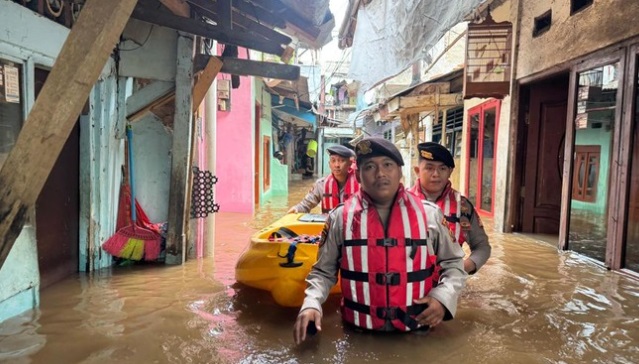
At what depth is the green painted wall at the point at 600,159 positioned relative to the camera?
6.37 metres

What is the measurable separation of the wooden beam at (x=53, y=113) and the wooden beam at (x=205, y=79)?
3.49 m

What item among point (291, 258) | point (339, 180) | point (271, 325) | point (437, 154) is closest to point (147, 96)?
point (339, 180)

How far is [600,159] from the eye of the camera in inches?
299

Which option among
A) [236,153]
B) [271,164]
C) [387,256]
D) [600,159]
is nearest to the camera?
[387,256]

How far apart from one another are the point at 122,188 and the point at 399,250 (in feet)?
12.7

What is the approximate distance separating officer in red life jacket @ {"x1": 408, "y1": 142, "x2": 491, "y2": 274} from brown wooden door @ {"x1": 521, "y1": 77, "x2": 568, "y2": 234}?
454cm

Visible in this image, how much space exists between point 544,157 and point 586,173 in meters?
1.43

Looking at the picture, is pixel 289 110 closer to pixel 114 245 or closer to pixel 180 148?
pixel 180 148

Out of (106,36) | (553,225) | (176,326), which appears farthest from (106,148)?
(553,225)

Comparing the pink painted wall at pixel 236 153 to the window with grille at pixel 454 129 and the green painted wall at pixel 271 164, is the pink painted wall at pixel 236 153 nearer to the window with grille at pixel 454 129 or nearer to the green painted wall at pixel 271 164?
the green painted wall at pixel 271 164

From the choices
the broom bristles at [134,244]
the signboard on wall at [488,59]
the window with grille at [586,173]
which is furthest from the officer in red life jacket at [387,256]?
the signboard on wall at [488,59]

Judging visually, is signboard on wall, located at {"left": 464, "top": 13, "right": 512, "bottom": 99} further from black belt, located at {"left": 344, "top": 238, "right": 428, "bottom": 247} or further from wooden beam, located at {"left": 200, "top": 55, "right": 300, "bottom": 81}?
black belt, located at {"left": 344, "top": 238, "right": 428, "bottom": 247}

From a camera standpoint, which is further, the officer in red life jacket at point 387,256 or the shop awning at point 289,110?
the shop awning at point 289,110

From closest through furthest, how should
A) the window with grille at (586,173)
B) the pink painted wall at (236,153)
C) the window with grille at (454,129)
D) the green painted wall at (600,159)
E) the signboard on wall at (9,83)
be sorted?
the signboard on wall at (9,83)
the green painted wall at (600,159)
the window with grille at (586,173)
the pink painted wall at (236,153)
the window with grille at (454,129)
